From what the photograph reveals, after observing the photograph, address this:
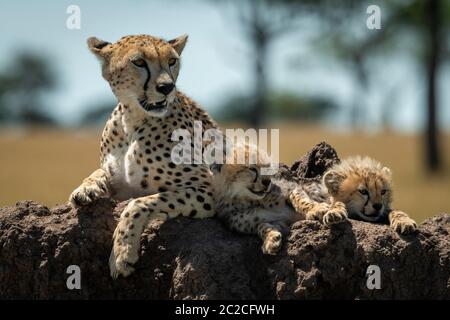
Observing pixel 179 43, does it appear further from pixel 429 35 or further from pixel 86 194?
pixel 429 35

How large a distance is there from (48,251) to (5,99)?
34.9 metres

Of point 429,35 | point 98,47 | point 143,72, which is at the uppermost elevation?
point 429,35

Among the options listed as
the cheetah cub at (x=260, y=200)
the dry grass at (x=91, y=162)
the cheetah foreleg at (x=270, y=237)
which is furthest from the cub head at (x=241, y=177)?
the dry grass at (x=91, y=162)

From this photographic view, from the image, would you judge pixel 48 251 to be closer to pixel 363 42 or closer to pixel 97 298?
pixel 97 298

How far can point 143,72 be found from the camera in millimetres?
5047

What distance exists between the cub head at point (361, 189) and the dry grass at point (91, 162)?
7.42m

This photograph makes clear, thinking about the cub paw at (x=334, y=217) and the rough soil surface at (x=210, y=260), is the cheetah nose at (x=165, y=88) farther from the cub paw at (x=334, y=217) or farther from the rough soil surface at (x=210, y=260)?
the cub paw at (x=334, y=217)

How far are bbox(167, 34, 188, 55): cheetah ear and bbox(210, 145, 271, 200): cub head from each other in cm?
82

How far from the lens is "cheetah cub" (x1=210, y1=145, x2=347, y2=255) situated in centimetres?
479

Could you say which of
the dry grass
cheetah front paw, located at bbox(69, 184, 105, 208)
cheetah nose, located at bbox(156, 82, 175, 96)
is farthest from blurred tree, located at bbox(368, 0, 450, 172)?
cheetah front paw, located at bbox(69, 184, 105, 208)

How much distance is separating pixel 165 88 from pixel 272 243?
121cm

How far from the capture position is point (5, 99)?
1500 inches

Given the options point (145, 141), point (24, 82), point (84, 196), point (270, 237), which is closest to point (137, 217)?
point (84, 196)

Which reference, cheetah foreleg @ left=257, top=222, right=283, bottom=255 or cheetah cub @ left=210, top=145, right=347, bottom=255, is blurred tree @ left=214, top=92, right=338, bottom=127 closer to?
cheetah cub @ left=210, top=145, right=347, bottom=255
